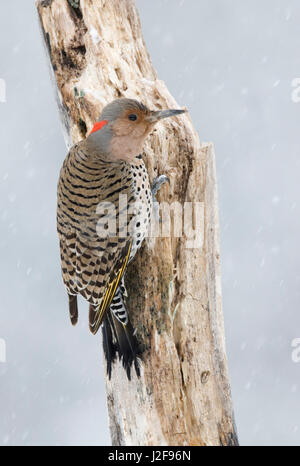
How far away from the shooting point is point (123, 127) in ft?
10.7

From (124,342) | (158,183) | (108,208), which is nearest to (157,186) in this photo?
(158,183)

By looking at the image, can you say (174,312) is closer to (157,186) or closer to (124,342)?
(124,342)

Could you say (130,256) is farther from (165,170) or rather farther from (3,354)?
(3,354)

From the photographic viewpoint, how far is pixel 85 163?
→ 340 cm

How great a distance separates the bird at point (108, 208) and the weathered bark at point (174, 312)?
0.15 meters

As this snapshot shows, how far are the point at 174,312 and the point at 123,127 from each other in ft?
3.93

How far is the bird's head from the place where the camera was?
3.26m

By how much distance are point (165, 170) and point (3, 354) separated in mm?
2196

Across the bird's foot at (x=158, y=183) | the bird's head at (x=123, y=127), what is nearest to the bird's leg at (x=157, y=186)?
the bird's foot at (x=158, y=183)

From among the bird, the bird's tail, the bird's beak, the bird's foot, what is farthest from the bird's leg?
the bird's tail

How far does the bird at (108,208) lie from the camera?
10.8 feet

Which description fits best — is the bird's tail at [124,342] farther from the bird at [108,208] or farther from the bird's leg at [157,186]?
the bird's leg at [157,186]

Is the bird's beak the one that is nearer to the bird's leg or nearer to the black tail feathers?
the bird's leg
